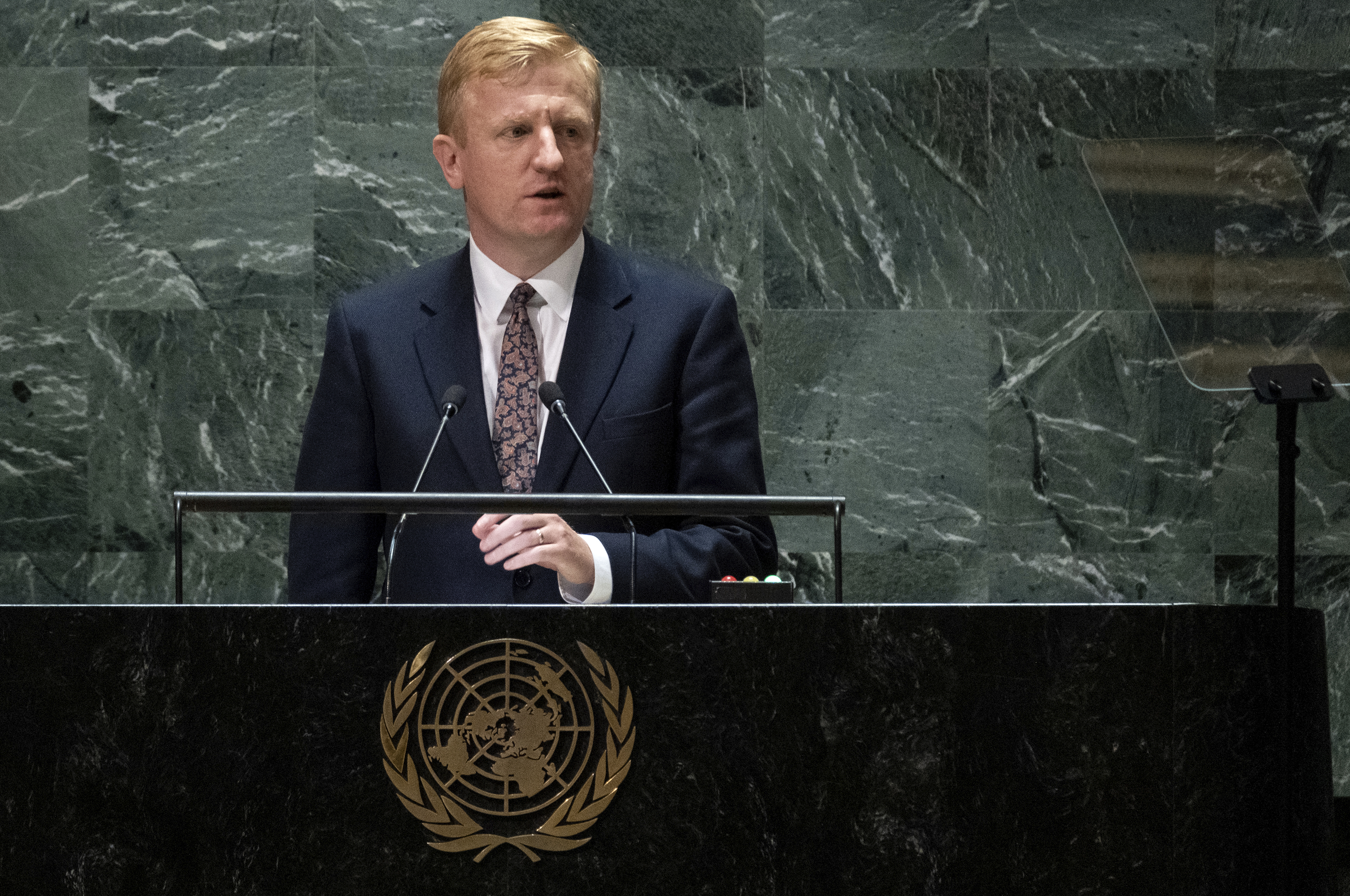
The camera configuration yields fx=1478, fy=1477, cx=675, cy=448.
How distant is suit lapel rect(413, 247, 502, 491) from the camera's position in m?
2.68

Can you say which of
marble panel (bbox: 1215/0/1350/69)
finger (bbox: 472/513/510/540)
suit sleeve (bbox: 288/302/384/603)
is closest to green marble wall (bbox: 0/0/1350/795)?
marble panel (bbox: 1215/0/1350/69)

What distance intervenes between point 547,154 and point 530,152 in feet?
0.13

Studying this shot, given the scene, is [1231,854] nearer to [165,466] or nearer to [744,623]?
[744,623]

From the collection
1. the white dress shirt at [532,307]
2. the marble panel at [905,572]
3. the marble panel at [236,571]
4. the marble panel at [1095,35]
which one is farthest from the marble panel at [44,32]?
the marble panel at [1095,35]

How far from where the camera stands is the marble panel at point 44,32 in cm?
412

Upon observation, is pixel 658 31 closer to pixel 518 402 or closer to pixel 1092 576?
pixel 518 402

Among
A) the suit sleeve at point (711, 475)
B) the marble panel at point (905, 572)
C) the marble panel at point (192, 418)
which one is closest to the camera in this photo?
the suit sleeve at point (711, 475)

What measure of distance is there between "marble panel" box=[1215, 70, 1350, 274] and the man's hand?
9.46ft

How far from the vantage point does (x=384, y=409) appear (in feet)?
9.16

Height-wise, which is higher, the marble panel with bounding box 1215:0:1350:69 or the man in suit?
the marble panel with bounding box 1215:0:1350:69

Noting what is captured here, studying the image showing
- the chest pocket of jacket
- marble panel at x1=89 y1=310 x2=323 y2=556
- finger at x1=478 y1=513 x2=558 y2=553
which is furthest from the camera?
marble panel at x1=89 y1=310 x2=323 y2=556

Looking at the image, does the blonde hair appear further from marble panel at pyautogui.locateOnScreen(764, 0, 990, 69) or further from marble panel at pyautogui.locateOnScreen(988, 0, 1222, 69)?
marble panel at pyautogui.locateOnScreen(988, 0, 1222, 69)

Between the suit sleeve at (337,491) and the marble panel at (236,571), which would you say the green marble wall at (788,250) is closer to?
the marble panel at (236,571)

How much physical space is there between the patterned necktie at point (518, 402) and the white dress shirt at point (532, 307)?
16mm
